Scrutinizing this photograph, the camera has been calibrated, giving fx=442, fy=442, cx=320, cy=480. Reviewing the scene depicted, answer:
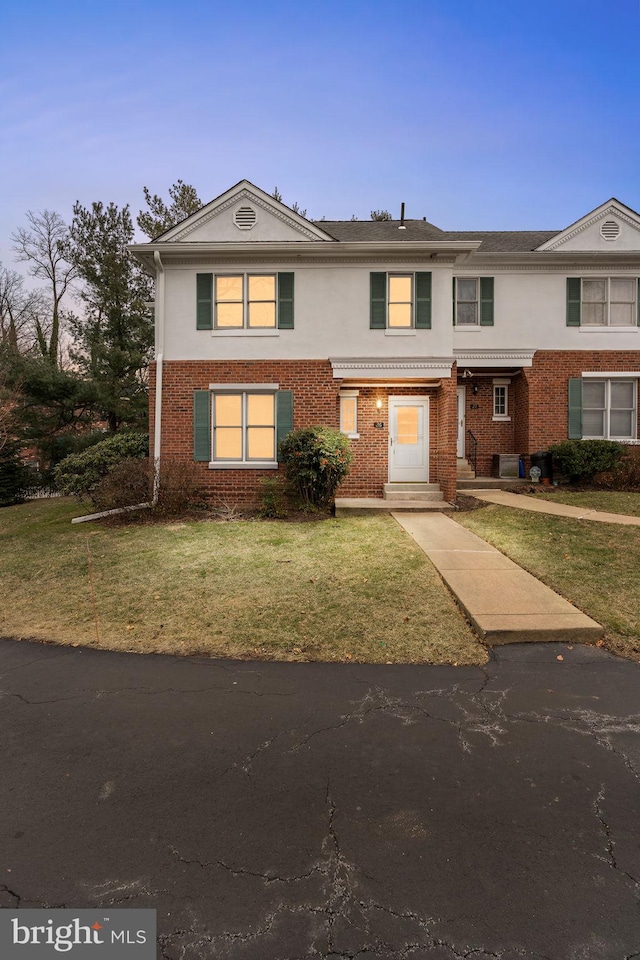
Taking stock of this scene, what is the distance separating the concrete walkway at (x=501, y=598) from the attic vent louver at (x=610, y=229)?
39.6 ft

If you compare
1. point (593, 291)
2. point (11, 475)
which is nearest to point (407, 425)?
point (593, 291)

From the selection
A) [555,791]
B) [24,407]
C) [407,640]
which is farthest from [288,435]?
[24,407]

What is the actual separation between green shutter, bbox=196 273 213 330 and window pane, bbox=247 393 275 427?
2.26 meters

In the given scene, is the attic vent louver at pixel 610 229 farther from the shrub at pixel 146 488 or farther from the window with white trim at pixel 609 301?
the shrub at pixel 146 488

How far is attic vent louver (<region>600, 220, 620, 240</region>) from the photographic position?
13.6 m

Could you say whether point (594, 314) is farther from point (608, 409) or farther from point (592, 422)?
point (592, 422)

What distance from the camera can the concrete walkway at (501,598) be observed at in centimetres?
409

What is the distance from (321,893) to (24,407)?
2063 cm

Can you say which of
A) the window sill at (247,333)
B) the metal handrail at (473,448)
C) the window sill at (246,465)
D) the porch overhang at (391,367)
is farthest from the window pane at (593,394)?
the window sill at (246,465)

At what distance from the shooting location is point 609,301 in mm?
13500

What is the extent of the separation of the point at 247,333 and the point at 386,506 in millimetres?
5743

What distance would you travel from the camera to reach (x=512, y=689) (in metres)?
3.27

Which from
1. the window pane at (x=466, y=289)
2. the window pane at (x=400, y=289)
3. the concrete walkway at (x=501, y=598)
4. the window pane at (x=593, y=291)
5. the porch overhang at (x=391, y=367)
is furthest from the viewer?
the window pane at (x=466, y=289)

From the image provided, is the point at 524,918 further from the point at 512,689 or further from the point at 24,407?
the point at 24,407
